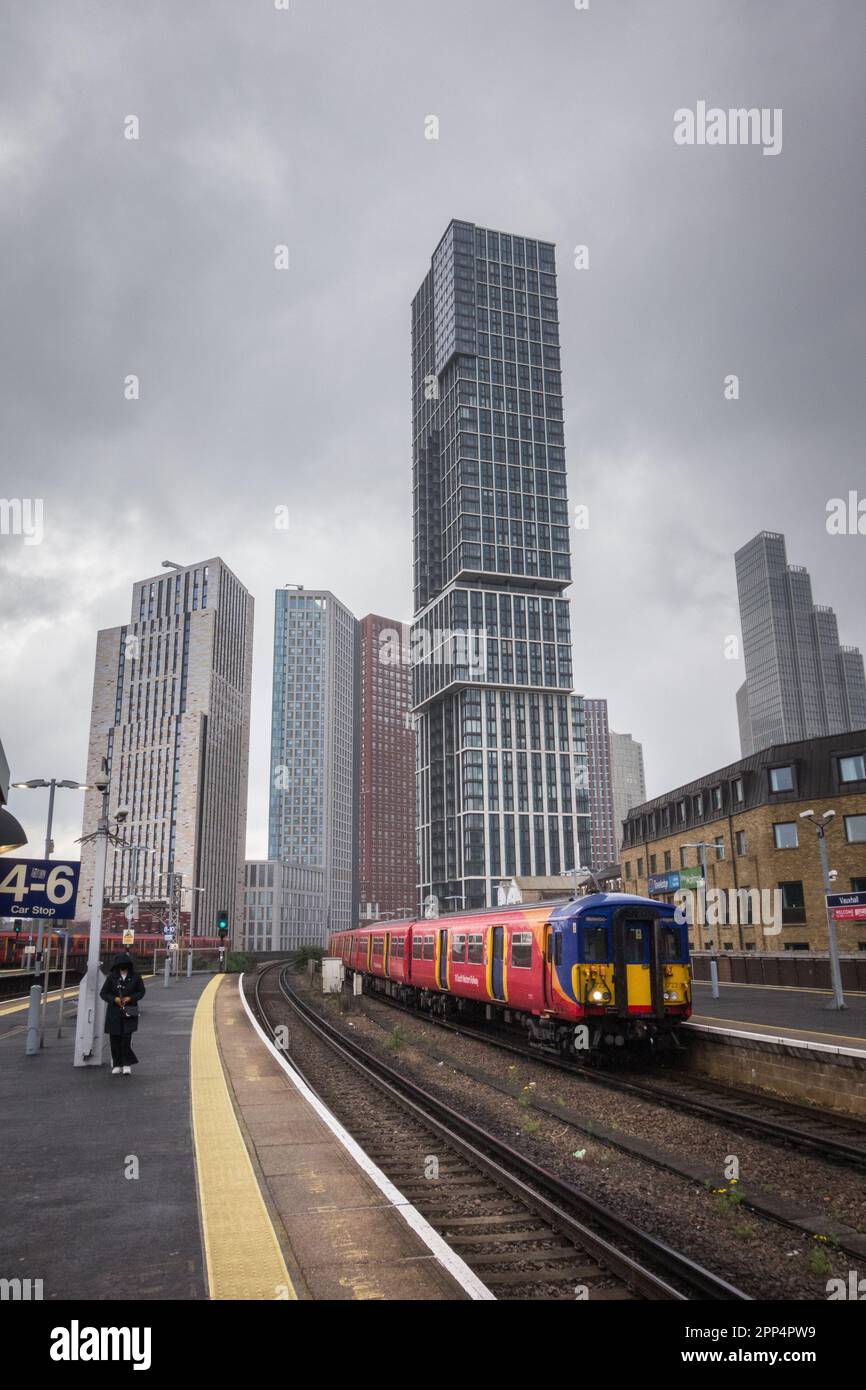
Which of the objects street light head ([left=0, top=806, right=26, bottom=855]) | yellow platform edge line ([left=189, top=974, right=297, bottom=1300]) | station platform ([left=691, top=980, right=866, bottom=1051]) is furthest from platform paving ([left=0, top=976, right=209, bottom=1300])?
street light head ([left=0, top=806, right=26, bottom=855])

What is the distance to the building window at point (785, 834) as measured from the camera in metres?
45.8

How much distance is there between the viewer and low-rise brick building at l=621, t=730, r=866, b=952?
4362 centimetres

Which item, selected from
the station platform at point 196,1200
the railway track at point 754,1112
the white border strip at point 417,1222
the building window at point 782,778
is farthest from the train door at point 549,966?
the building window at point 782,778

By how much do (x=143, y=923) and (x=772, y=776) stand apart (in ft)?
349

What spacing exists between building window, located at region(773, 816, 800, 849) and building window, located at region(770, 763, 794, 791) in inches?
72.9

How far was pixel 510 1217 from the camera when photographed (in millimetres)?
8516

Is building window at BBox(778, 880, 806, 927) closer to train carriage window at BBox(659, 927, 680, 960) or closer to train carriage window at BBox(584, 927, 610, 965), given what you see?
train carriage window at BBox(659, 927, 680, 960)

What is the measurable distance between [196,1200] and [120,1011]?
A: 761 centimetres

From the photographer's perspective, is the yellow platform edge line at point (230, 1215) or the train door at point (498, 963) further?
the train door at point (498, 963)

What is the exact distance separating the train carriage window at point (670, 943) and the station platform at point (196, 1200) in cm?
799

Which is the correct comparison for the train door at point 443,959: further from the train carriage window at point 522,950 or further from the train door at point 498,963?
the train carriage window at point 522,950
